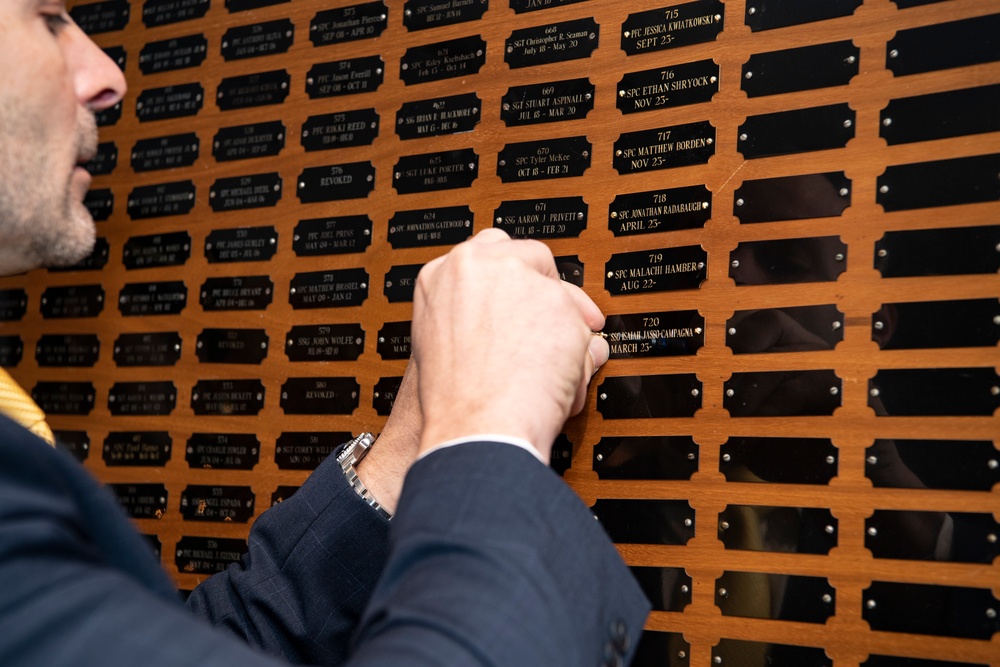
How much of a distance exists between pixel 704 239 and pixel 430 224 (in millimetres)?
482

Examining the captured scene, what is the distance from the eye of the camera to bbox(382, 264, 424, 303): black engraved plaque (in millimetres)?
1658

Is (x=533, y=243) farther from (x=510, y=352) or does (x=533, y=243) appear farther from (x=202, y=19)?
(x=202, y=19)

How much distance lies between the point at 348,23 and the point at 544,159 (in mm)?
518

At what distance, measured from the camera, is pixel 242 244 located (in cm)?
184

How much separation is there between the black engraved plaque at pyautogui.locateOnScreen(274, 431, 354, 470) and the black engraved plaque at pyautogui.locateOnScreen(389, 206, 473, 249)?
14.0 inches

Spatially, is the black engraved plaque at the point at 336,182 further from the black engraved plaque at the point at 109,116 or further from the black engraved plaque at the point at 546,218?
the black engraved plaque at the point at 109,116

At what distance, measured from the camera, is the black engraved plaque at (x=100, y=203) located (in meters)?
2.01

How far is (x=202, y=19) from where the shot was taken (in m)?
1.98

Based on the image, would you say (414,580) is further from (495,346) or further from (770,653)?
(770,653)

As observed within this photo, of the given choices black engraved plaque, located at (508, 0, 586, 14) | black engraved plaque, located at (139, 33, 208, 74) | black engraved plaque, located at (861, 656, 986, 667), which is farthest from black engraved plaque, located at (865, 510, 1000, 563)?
black engraved plaque, located at (139, 33, 208, 74)

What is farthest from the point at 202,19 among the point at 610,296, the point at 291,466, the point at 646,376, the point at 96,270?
the point at 646,376

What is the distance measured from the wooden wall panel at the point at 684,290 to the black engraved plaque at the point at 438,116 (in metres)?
0.01

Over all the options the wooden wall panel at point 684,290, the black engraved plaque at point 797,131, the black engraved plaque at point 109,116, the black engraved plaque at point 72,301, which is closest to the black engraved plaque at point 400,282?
the wooden wall panel at point 684,290

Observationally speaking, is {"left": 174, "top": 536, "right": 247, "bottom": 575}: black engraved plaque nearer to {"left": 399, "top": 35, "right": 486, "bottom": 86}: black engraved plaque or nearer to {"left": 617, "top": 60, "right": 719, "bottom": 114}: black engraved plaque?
{"left": 399, "top": 35, "right": 486, "bottom": 86}: black engraved plaque
